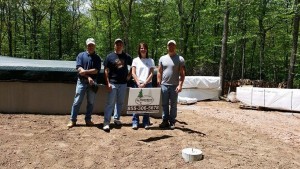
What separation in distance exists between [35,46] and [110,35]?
Result: 752 centimetres

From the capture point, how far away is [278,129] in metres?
8.08

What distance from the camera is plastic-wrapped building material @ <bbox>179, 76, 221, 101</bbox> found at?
47.1ft

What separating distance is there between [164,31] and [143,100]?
22153 mm

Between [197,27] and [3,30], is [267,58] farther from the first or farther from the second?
[3,30]

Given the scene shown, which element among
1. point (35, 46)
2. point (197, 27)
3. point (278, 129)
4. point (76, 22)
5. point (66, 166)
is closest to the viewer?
point (66, 166)

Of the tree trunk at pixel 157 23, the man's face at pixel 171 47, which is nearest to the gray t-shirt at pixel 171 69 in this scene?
the man's face at pixel 171 47

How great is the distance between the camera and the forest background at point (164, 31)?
2447 cm

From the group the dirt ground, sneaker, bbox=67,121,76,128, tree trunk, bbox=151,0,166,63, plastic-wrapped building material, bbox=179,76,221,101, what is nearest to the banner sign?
the dirt ground

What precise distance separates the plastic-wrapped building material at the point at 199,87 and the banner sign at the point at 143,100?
8340 mm

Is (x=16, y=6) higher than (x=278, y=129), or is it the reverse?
(x=16, y=6)

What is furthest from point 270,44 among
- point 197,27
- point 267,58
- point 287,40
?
point 197,27

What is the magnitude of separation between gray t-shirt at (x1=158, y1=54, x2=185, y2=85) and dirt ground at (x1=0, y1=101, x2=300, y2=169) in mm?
1001

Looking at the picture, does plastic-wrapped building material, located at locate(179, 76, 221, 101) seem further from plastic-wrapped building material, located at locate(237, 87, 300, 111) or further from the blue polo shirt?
the blue polo shirt

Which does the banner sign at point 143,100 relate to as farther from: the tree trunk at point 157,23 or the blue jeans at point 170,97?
the tree trunk at point 157,23
